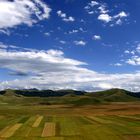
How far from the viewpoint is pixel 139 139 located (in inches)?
2057

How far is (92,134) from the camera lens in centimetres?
5884

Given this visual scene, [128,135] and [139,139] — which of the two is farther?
[128,135]

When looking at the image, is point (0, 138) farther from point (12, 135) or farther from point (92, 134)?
point (92, 134)

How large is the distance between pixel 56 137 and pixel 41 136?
3.01 meters

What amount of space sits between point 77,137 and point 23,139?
29.6 ft

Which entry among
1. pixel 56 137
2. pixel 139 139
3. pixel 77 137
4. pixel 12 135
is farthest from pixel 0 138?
pixel 139 139

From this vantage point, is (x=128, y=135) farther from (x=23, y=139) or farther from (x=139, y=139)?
(x=23, y=139)

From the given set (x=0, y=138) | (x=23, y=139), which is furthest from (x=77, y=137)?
(x=0, y=138)

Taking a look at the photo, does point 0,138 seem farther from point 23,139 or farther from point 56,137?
point 56,137

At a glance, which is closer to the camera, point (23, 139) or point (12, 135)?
point (23, 139)

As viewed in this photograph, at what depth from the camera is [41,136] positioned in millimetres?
56562

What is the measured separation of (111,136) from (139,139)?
5594mm

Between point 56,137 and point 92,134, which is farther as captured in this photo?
point 92,134

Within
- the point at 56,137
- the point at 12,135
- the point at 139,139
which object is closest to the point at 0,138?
the point at 12,135
